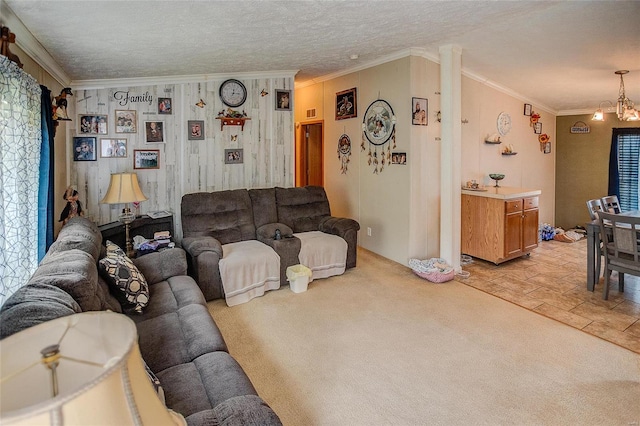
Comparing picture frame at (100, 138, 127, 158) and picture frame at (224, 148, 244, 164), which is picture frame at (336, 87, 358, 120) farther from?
picture frame at (100, 138, 127, 158)

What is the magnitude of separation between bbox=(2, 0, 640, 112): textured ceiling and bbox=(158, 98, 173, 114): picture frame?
381mm

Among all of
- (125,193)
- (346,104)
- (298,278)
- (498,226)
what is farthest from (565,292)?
(125,193)

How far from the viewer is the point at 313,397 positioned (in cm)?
236

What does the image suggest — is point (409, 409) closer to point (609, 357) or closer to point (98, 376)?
point (609, 357)

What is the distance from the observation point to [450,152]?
4.57 meters

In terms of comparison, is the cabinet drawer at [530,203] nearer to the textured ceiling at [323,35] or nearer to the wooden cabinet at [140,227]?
the textured ceiling at [323,35]

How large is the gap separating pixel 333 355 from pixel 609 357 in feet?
6.47

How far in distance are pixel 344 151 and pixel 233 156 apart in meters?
1.74

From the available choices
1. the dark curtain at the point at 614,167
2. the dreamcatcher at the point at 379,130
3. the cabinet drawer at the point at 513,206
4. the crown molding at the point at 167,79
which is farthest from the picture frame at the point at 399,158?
the dark curtain at the point at 614,167

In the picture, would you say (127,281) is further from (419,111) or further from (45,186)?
(419,111)

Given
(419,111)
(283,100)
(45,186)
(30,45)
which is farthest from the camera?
(283,100)

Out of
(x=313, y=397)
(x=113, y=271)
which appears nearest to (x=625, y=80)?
(x=313, y=397)

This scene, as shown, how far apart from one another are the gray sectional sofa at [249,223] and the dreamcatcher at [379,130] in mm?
907

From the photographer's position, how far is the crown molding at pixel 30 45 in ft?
6.81
